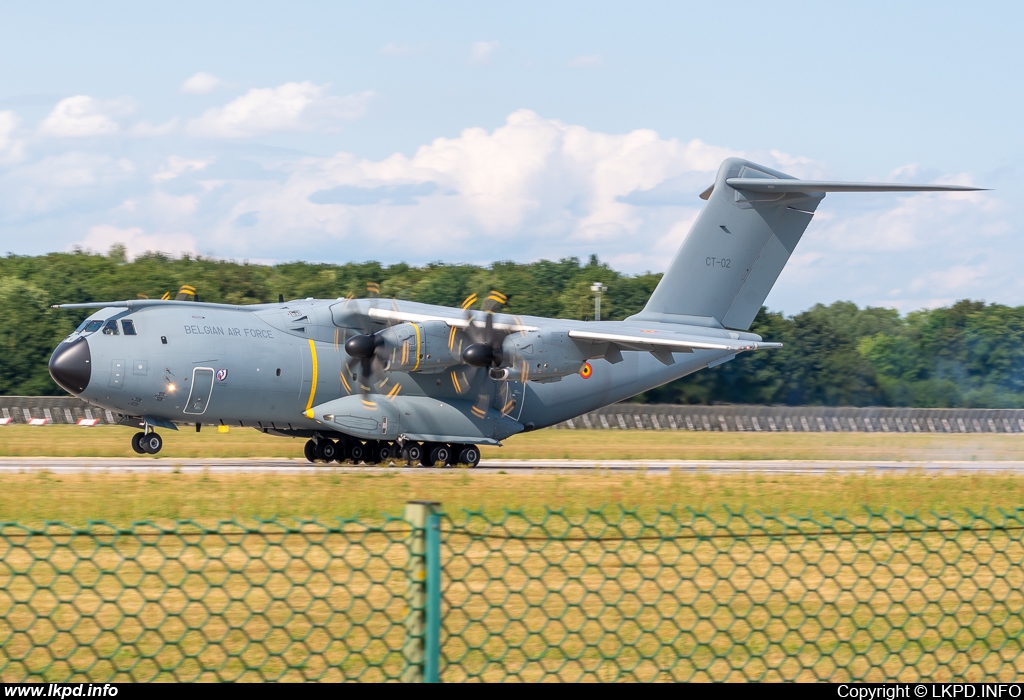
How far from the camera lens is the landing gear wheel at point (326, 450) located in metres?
25.7

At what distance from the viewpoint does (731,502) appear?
16.9 m

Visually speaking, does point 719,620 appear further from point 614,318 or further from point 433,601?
point 614,318

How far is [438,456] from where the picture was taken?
25453 millimetres

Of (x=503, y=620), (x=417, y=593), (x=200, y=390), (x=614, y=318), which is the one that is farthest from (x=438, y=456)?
(x=614, y=318)

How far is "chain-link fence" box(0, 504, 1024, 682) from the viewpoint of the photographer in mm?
5301

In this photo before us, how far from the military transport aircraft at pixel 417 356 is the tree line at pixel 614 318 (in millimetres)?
16148

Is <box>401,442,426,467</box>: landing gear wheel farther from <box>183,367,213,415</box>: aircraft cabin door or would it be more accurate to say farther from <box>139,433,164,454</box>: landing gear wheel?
<box>139,433,164,454</box>: landing gear wheel

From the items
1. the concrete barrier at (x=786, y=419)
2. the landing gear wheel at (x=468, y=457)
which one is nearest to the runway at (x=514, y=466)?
the landing gear wheel at (x=468, y=457)

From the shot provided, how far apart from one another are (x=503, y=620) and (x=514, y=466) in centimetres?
1883

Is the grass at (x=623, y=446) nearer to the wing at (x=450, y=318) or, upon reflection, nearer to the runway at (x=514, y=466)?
the runway at (x=514, y=466)

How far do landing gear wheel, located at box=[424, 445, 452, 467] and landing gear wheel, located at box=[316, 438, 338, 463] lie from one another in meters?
2.07

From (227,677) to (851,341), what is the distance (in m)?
49.9

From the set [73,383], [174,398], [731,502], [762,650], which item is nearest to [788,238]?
[731,502]
